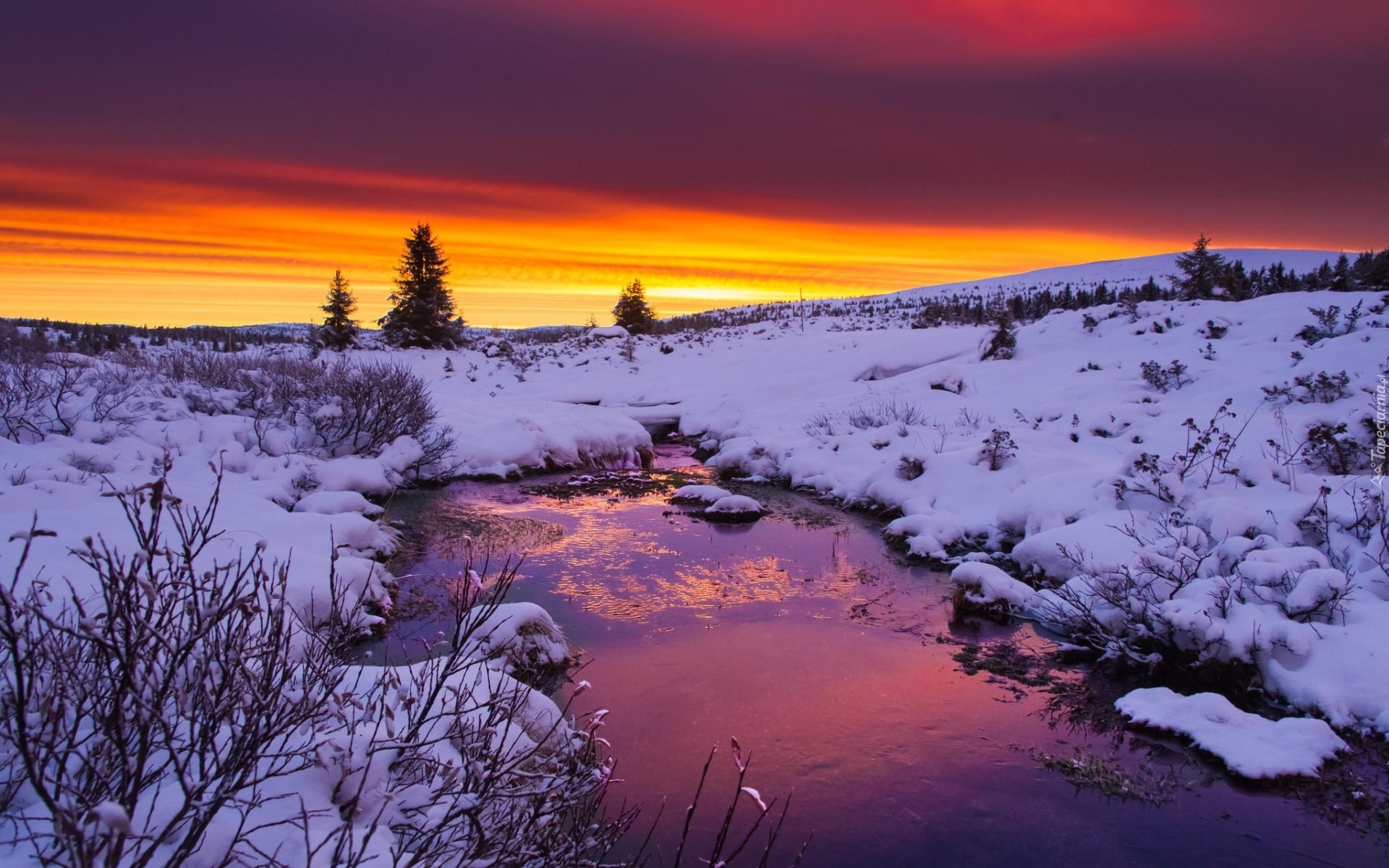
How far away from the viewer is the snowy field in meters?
5.39

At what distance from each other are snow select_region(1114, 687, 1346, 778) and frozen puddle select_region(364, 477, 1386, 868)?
0.18 meters

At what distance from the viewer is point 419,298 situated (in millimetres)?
33312

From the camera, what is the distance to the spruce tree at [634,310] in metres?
43.4

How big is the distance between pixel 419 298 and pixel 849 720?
3178 cm

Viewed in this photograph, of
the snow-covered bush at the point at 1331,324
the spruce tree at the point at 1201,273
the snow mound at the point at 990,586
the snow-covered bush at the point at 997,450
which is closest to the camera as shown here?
the snow mound at the point at 990,586

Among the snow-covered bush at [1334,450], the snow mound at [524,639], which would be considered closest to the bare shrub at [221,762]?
the snow mound at [524,639]

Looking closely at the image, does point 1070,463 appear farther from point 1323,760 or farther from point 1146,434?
point 1323,760

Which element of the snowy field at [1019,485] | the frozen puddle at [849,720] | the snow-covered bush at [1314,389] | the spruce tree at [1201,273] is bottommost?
the frozen puddle at [849,720]

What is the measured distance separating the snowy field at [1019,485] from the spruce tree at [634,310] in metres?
20.3

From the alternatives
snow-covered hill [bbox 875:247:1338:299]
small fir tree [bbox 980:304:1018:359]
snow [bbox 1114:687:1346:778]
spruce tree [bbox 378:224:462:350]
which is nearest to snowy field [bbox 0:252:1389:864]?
snow [bbox 1114:687:1346:778]

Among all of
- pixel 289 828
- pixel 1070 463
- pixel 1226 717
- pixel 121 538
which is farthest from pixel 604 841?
pixel 1070 463

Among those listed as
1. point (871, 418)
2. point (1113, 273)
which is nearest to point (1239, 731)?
point (871, 418)

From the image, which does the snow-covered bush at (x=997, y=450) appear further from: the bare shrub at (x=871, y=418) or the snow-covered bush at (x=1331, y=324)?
the snow-covered bush at (x=1331, y=324)

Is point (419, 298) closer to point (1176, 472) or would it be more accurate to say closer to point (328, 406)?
point (328, 406)
